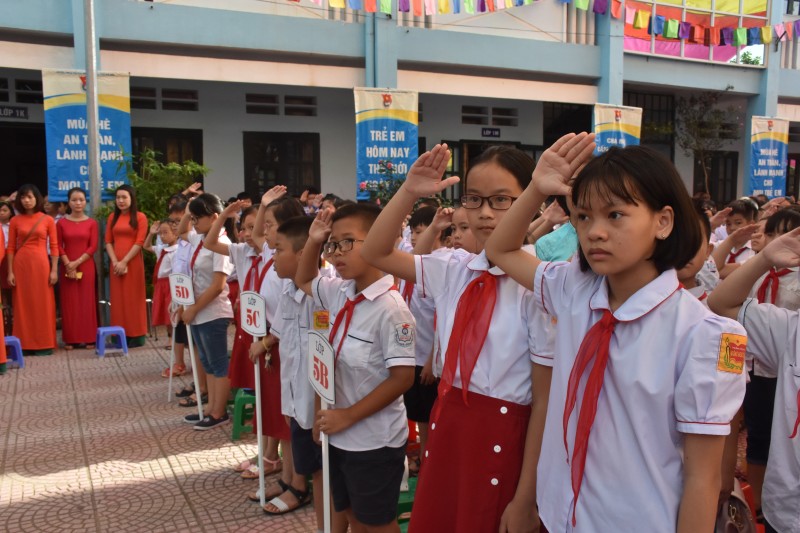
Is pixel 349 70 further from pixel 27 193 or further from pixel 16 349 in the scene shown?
pixel 16 349

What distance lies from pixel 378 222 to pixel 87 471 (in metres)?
2.86

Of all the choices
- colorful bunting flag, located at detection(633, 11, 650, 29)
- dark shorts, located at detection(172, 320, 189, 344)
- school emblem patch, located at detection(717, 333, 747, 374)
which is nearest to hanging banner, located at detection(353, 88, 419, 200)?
dark shorts, located at detection(172, 320, 189, 344)

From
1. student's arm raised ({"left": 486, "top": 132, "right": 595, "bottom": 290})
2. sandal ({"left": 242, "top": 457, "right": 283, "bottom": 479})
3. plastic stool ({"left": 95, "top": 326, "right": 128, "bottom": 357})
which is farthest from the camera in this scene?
plastic stool ({"left": 95, "top": 326, "right": 128, "bottom": 357})

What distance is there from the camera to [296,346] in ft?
9.52

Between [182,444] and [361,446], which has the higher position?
[361,446]

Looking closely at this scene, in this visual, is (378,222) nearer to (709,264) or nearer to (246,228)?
(709,264)

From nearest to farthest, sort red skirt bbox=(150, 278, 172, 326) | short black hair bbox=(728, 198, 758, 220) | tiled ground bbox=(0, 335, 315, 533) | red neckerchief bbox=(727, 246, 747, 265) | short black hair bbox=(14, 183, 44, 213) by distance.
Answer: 1. tiled ground bbox=(0, 335, 315, 533)
2. red neckerchief bbox=(727, 246, 747, 265)
3. short black hair bbox=(728, 198, 758, 220)
4. red skirt bbox=(150, 278, 172, 326)
5. short black hair bbox=(14, 183, 44, 213)

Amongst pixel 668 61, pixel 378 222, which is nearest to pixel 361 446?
pixel 378 222

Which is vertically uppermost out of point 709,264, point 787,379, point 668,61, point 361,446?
point 668,61

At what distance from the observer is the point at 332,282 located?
101 inches

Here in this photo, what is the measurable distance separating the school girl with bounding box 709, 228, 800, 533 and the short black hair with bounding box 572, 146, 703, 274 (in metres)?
0.88

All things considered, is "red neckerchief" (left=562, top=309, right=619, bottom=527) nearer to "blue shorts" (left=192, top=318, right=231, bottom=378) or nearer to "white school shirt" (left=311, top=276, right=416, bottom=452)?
"white school shirt" (left=311, top=276, right=416, bottom=452)

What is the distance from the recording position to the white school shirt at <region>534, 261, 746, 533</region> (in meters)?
1.20

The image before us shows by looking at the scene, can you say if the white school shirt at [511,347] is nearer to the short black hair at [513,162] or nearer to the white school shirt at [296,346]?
the short black hair at [513,162]
